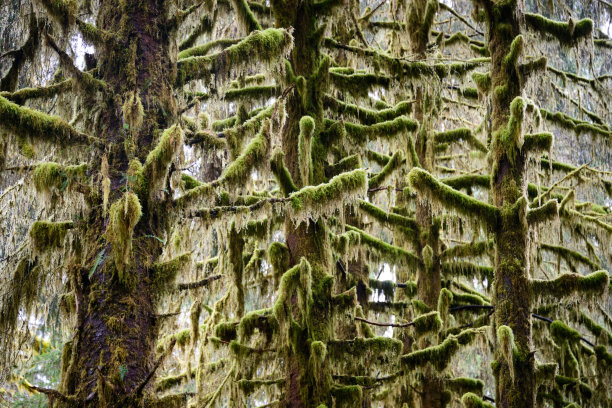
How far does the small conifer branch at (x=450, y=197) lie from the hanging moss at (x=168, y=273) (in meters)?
3.09

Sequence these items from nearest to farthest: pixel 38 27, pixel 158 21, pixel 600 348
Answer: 1. pixel 38 27
2. pixel 158 21
3. pixel 600 348

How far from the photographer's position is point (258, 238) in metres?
7.91

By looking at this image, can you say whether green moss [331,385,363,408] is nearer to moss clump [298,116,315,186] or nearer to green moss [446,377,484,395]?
moss clump [298,116,315,186]

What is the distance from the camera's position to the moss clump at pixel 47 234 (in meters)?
5.68

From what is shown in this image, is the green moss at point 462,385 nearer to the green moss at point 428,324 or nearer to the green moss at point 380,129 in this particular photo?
the green moss at point 428,324

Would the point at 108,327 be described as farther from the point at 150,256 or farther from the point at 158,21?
the point at 158,21

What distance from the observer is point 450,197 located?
7.96 m

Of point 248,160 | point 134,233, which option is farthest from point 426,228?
point 134,233

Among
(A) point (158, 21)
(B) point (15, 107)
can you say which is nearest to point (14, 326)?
(B) point (15, 107)

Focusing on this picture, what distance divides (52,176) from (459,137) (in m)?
7.22

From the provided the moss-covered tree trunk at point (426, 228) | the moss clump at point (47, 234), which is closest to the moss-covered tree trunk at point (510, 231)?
the moss-covered tree trunk at point (426, 228)

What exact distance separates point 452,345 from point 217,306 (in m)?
3.34

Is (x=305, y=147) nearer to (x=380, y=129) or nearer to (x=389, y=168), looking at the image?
(x=380, y=129)

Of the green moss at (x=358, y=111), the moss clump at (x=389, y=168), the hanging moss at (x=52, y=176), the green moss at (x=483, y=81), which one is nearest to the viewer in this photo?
the hanging moss at (x=52, y=176)
